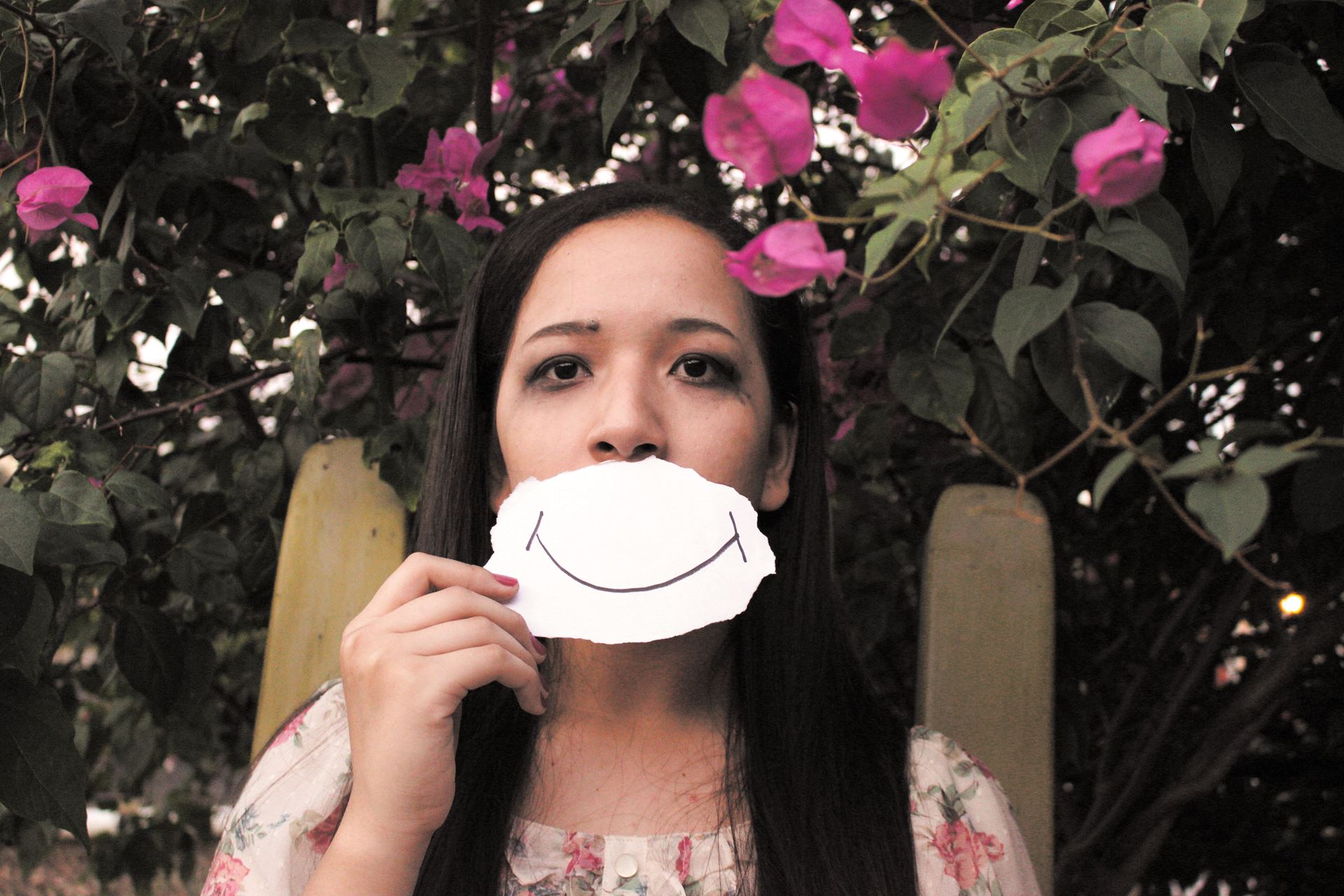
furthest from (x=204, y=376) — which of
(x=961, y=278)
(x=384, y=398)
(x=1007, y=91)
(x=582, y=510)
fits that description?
(x=1007, y=91)

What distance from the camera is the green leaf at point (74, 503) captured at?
0.89 m

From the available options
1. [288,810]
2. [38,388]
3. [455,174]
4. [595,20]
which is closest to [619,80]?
[595,20]

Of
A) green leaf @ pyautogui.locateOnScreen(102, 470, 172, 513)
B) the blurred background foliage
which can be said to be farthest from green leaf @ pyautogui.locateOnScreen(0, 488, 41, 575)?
green leaf @ pyautogui.locateOnScreen(102, 470, 172, 513)

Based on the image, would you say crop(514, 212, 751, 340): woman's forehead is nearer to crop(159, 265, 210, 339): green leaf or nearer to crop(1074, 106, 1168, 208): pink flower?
crop(159, 265, 210, 339): green leaf

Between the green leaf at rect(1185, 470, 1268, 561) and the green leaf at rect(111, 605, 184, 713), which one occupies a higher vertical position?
the green leaf at rect(111, 605, 184, 713)

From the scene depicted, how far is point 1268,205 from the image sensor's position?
1155mm

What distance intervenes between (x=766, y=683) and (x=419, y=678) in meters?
0.41

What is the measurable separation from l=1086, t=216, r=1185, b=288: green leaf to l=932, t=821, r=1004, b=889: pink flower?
0.59 m

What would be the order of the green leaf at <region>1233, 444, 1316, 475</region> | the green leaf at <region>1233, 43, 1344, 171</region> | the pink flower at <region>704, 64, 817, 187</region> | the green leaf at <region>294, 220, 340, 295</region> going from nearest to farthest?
the green leaf at <region>1233, 444, 1316, 475</region> < the pink flower at <region>704, 64, 817, 187</region> < the green leaf at <region>1233, 43, 1344, 171</region> < the green leaf at <region>294, 220, 340, 295</region>

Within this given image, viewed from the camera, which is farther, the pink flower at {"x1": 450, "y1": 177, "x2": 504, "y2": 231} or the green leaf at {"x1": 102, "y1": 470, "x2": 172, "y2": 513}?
the pink flower at {"x1": 450, "y1": 177, "x2": 504, "y2": 231}

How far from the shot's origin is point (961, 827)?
3.41 ft

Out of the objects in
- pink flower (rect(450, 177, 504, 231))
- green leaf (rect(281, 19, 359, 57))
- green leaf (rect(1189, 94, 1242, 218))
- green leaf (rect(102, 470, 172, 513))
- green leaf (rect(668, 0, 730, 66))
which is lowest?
green leaf (rect(102, 470, 172, 513))

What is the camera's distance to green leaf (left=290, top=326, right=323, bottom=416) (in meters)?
1.09

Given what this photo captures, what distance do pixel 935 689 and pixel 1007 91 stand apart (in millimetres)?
717
